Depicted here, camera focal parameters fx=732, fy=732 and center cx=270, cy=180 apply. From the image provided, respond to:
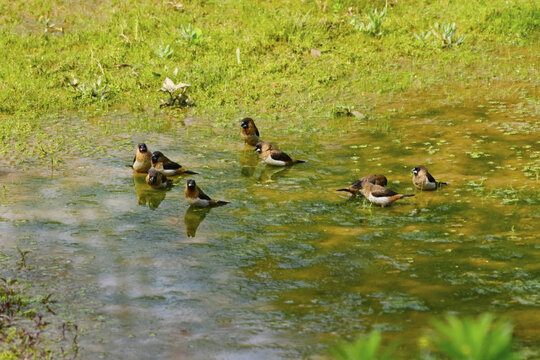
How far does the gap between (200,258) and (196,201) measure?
5.43ft

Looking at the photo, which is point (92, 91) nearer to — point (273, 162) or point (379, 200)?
point (273, 162)

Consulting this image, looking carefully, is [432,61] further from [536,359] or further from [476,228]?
[536,359]

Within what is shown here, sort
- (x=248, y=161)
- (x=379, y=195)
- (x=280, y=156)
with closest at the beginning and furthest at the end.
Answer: (x=379, y=195)
(x=280, y=156)
(x=248, y=161)

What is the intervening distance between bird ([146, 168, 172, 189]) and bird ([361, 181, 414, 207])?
2957 mm

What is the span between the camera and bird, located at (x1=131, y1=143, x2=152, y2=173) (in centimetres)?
1105

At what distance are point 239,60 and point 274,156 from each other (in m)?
5.84

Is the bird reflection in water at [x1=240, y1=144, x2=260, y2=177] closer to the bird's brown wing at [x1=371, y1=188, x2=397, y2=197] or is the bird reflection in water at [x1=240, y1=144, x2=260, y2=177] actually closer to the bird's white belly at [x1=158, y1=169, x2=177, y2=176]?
the bird's white belly at [x1=158, y1=169, x2=177, y2=176]

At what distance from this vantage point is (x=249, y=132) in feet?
40.8

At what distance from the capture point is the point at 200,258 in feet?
26.3

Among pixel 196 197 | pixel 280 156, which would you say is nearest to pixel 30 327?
pixel 196 197

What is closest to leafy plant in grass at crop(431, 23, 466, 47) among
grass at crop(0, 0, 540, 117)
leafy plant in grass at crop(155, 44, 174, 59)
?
grass at crop(0, 0, 540, 117)

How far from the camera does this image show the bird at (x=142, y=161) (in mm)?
11055

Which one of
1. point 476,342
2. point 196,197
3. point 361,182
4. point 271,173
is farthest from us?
point 271,173

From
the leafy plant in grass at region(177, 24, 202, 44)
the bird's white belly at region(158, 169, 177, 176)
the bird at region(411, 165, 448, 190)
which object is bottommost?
the bird's white belly at region(158, 169, 177, 176)
